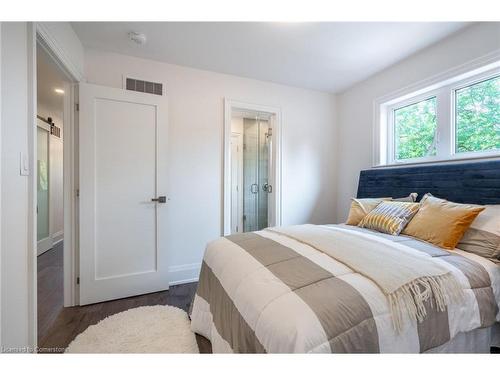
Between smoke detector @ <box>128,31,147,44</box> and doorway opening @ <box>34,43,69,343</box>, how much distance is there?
0.67 m

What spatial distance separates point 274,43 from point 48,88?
317 centimetres

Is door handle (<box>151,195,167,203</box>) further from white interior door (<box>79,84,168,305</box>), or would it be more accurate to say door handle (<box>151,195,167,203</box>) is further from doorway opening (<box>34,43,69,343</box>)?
doorway opening (<box>34,43,69,343</box>)

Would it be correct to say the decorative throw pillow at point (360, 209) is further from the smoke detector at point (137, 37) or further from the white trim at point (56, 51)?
the white trim at point (56, 51)

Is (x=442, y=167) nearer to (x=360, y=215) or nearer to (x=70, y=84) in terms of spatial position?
(x=360, y=215)

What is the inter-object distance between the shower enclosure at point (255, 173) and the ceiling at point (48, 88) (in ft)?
8.49

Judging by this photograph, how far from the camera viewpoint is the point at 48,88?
302cm

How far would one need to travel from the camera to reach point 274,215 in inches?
120

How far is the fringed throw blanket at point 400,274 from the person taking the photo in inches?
35.3

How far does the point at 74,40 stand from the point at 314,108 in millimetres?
2832

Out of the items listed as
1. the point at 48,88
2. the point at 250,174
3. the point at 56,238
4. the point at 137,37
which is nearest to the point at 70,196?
the point at 137,37

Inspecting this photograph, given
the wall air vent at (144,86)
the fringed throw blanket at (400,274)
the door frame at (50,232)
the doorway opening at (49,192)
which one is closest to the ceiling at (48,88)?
the doorway opening at (49,192)

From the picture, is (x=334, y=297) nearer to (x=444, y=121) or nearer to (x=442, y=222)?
(x=442, y=222)

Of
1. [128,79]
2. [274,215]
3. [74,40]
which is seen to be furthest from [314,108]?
[74,40]
